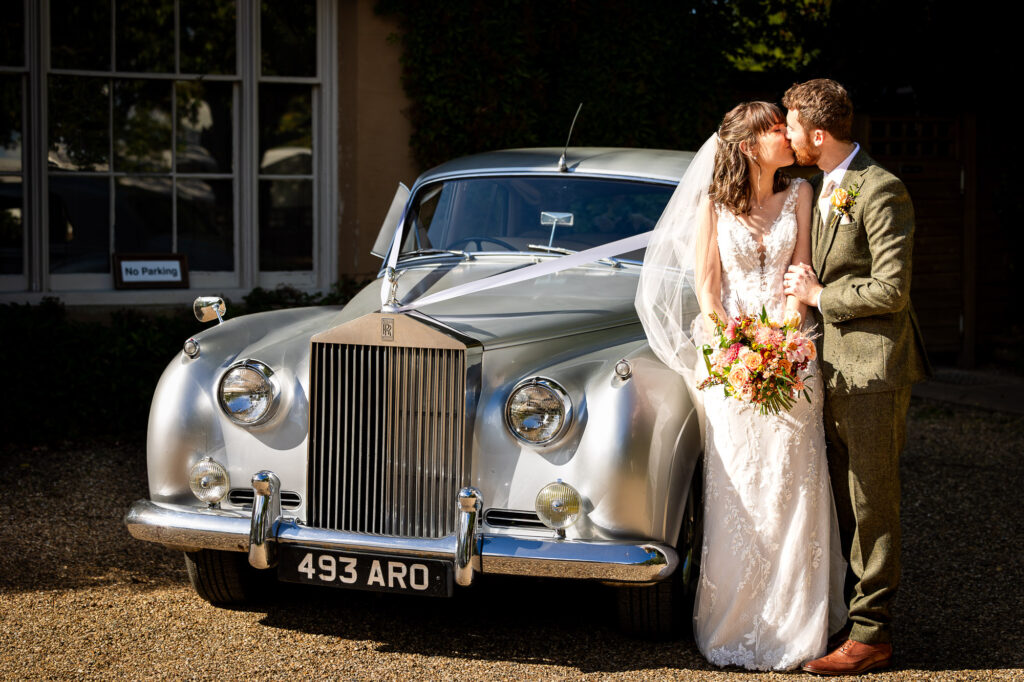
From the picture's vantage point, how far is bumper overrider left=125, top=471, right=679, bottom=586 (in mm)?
3195

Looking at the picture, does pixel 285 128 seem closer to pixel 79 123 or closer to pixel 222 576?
pixel 79 123

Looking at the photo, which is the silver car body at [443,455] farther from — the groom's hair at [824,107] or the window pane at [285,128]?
the window pane at [285,128]

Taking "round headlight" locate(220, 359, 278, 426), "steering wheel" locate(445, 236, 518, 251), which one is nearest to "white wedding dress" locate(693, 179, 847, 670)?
"steering wheel" locate(445, 236, 518, 251)

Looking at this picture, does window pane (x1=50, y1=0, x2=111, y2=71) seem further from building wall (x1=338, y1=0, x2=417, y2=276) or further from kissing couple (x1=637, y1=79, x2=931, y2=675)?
kissing couple (x1=637, y1=79, x2=931, y2=675)

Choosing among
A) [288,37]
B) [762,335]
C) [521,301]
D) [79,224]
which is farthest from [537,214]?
[79,224]

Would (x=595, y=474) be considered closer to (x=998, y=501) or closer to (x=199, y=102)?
(x=998, y=501)

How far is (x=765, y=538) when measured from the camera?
3445 mm

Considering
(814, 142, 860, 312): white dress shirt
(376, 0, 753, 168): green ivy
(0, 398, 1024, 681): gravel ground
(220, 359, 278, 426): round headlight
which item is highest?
(376, 0, 753, 168): green ivy

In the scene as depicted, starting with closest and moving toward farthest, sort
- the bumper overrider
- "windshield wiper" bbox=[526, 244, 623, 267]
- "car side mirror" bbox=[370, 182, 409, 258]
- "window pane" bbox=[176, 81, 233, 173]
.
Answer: the bumper overrider
"windshield wiper" bbox=[526, 244, 623, 267]
"car side mirror" bbox=[370, 182, 409, 258]
"window pane" bbox=[176, 81, 233, 173]

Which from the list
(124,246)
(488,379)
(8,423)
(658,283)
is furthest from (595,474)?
(124,246)

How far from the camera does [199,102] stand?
7340 mm

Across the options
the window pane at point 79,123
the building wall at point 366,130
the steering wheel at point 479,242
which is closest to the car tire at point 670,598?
the steering wheel at point 479,242

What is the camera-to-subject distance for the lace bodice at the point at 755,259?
357 cm

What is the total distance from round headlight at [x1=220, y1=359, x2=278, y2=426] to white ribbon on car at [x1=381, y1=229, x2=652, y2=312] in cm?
61
